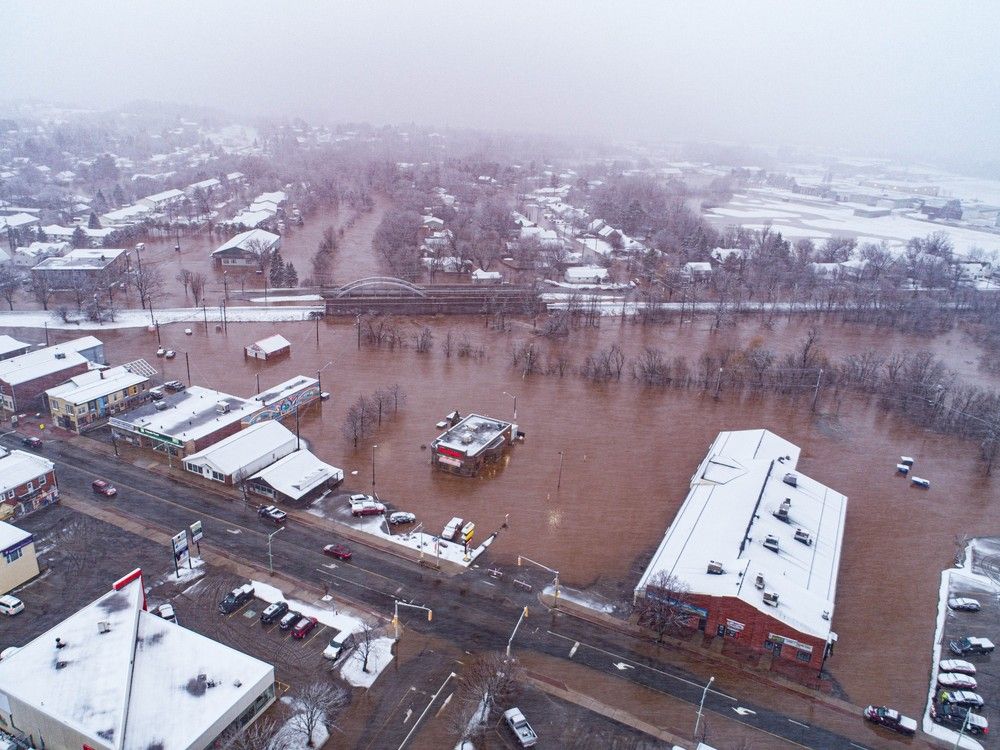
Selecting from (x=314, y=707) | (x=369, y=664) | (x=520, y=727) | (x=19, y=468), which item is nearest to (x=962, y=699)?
(x=520, y=727)

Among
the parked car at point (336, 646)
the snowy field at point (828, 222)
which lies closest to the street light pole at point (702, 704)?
the parked car at point (336, 646)

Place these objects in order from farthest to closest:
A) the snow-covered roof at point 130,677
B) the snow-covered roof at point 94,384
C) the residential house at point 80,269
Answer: the residential house at point 80,269 → the snow-covered roof at point 94,384 → the snow-covered roof at point 130,677

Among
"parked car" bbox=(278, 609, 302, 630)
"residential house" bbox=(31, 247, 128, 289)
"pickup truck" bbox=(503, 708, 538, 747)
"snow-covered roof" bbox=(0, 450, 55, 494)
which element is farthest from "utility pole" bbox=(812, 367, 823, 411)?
"residential house" bbox=(31, 247, 128, 289)

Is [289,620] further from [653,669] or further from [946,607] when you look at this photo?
[946,607]

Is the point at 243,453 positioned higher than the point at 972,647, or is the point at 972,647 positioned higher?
the point at 243,453

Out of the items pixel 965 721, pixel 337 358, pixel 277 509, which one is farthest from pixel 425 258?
pixel 965 721

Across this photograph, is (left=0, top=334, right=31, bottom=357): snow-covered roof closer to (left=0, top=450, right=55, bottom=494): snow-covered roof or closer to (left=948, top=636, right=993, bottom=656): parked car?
(left=0, top=450, right=55, bottom=494): snow-covered roof

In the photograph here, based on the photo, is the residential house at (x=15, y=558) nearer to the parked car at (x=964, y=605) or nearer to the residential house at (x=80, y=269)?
the parked car at (x=964, y=605)
